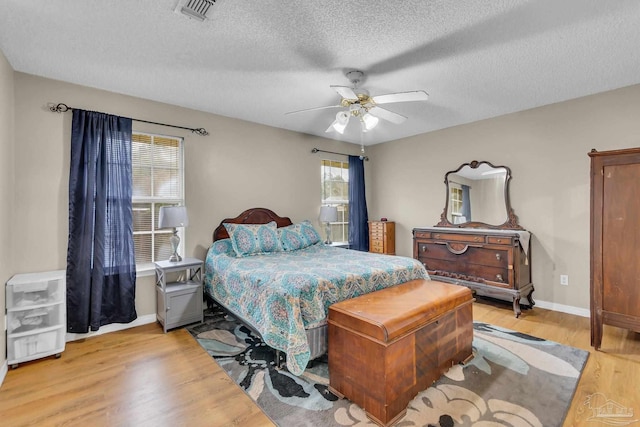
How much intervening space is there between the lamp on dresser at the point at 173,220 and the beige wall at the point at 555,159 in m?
3.93

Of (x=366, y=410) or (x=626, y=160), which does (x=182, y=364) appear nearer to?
(x=366, y=410)

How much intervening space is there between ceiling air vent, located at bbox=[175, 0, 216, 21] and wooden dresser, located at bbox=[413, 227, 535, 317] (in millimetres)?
3752

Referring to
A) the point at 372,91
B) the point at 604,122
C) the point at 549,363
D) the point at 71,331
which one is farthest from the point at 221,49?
the point at 604,122

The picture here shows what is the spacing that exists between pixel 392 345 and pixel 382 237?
3.71 meters

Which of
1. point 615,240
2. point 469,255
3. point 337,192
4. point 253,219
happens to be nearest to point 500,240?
point 469,255

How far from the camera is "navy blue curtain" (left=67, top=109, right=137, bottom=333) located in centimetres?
295

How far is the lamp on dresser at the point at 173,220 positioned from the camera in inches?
129

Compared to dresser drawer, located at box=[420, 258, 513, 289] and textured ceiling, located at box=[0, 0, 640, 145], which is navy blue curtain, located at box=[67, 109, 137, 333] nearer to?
textured ceiling, located at box=[0, 0, 640, 145]

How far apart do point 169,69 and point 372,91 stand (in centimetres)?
200

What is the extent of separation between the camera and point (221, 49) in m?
2.41

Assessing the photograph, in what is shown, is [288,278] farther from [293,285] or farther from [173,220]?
[173,220]

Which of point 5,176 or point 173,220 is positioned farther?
point 173,220

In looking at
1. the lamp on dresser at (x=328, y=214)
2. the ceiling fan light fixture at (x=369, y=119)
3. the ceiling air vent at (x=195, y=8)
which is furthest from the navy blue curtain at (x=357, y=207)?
the ceiling air vent at (x=195, y=8)

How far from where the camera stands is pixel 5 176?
248 cm
